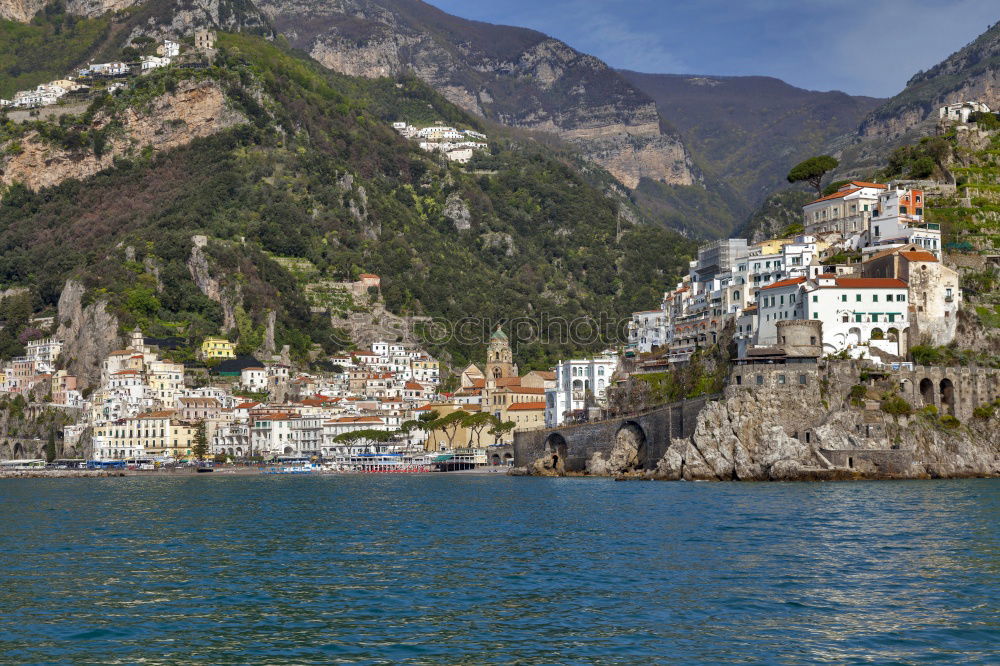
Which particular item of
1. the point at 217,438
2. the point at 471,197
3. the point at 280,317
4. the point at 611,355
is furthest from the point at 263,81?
the point at 611,355

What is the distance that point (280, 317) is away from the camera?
471ft

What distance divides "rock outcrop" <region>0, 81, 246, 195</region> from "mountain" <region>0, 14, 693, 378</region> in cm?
21

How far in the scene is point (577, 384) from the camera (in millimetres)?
114250

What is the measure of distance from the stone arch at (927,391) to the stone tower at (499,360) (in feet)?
221

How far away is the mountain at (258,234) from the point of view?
14250cm

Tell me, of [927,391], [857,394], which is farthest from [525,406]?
[927,391]

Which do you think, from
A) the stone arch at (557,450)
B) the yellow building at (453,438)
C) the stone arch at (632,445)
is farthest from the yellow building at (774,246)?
the yellow building at (453,438)

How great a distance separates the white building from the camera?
370 feet

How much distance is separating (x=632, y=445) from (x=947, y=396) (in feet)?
72.6

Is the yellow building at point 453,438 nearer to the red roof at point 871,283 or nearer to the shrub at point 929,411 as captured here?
the red roof at point 871,283

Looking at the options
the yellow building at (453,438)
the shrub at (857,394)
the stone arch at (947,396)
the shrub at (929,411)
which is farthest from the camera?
the yellow building at (453,438)

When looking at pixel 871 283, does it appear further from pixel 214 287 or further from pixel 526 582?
pixel 214 287

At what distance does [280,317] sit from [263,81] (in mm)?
50802

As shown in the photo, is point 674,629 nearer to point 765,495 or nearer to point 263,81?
point 765,495
